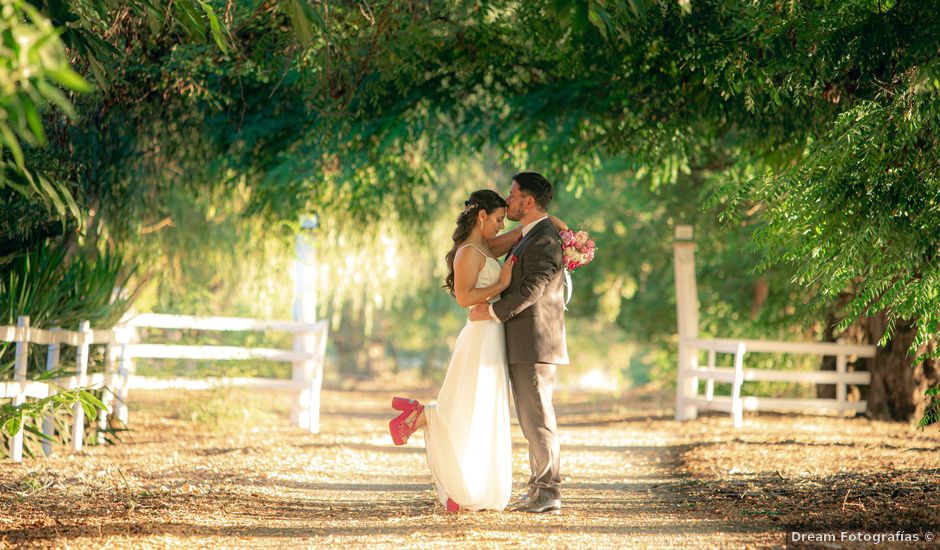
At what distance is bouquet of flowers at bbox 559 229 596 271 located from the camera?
6574 mm

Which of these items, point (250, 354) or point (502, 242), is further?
point (250, 354)

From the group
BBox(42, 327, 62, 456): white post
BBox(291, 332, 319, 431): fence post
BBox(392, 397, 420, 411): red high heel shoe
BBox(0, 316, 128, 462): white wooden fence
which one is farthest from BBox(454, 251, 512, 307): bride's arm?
BBox(291, 332, 319, 431): fence post

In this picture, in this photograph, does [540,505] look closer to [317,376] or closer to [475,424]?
[475,424]

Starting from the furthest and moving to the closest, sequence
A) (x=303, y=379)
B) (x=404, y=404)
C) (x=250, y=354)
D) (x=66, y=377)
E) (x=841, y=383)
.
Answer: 1. (x=841, y=383)
2. (x=303, y=379)
3. (x=250, y=354)
4. (x=66, y=377)
5. (x=404, y=404)

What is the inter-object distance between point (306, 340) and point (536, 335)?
6.61 metres

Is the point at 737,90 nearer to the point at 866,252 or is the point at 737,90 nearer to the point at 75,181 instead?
the point at 866,252

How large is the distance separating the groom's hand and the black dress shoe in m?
1.13

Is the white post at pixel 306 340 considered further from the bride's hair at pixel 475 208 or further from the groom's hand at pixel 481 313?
the groom's hand at pixel 481 313

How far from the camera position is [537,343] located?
6.36 m

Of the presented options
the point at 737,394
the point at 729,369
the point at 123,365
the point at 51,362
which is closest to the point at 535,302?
the point at 51,362

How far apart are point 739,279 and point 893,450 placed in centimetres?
687

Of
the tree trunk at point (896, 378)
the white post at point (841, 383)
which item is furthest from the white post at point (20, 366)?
the white post at point (841, 383)

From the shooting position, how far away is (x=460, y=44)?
31.6 ft

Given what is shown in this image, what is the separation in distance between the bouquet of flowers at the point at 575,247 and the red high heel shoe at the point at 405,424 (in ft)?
4.30
